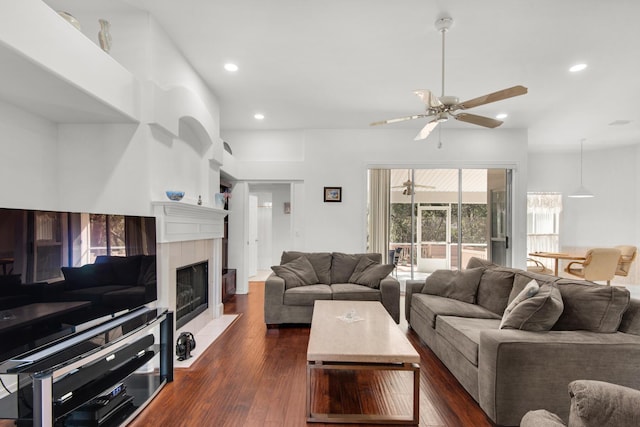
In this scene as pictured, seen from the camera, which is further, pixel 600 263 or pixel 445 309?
pixel 600 263

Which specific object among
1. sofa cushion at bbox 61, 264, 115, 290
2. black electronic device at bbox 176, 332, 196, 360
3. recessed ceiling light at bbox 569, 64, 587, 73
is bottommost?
black electronic device at bbox 176, 332, 196, 360

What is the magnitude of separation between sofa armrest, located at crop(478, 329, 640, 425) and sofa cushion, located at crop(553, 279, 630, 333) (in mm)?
133

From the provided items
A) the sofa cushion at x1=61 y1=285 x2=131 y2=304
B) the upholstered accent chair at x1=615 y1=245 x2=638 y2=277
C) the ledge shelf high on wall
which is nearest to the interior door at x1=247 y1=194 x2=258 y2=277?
the ledge shelf high on wall

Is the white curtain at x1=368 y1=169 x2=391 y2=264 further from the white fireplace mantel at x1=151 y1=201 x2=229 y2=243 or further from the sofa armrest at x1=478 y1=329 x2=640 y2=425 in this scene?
the sofa armrest at x1=478 y1=329 x2=640 y2=425

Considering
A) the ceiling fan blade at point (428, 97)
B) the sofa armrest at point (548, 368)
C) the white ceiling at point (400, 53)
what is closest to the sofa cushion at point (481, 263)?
the sofa armrest at point (548, 368)

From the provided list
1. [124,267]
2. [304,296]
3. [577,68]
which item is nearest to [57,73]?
[124,267]

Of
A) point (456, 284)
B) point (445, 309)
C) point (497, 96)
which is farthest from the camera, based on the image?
point (456, 284)

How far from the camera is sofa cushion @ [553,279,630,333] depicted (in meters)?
2.02

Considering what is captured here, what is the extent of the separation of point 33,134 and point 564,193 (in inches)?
346

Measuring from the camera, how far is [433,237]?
5.93 metres

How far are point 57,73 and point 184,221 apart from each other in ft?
5.12

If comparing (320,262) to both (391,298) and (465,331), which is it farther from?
(465,331)

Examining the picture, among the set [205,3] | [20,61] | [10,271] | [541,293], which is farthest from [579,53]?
[10,271]

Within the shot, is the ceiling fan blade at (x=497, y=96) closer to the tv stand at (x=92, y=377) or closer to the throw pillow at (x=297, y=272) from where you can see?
the throw pillow at (x=297, y=272)
